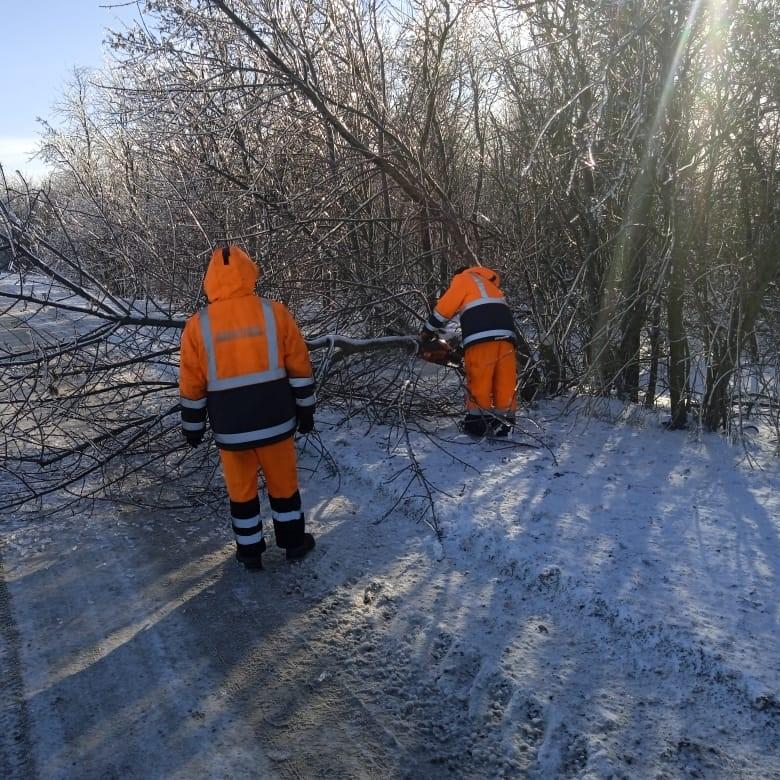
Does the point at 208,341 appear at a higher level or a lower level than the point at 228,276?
lower

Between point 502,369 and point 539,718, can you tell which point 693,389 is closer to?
point 502,369

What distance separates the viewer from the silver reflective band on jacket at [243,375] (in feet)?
12.3

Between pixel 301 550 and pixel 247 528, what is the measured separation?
37 centimetres

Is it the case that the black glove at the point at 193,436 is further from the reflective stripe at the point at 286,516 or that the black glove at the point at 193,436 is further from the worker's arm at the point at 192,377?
the reflective stripe at the point at 286,516

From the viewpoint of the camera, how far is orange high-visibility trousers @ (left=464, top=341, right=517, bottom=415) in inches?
221

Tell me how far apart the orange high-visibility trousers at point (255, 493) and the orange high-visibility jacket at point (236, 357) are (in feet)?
0.41

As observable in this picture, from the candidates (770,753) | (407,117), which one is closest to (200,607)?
(770,753)

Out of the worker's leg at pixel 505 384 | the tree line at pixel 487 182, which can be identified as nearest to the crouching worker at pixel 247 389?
the tree line at pixel 487 182

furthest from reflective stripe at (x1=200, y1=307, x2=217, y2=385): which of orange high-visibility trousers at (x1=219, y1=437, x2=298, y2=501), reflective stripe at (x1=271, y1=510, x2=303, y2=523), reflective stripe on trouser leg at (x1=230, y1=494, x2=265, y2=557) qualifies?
reflective stripe at (x1=271, y1=510, x2=303, y2=523)

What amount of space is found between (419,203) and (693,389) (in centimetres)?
307

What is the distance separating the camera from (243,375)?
3775mm

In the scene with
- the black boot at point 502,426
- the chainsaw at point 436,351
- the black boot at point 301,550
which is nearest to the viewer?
the black boot at point 301,550

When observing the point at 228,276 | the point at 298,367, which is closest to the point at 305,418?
the point at 298,367

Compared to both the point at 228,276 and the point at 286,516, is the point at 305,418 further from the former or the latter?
the point at 228,276
